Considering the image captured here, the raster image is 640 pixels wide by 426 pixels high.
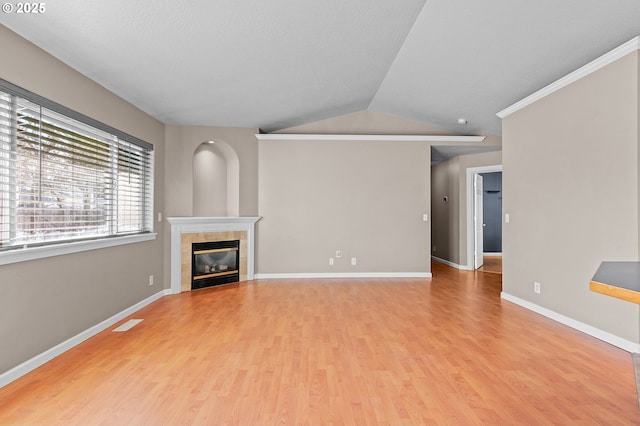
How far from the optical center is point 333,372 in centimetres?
255

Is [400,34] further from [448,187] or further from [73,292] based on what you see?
[448,187]

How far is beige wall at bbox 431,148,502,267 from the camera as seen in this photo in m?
7.05

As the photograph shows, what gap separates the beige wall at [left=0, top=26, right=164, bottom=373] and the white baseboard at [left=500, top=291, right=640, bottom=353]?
4.77 metres

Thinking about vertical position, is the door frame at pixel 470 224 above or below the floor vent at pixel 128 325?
above

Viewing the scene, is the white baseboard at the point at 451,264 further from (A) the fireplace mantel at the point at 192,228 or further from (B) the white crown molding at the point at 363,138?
(A) the fireplace mantel at the point at 192,228

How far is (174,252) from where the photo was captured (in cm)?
512

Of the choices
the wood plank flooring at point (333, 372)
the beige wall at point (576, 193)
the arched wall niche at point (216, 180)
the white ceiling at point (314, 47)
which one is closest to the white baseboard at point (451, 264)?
the beige wall at point (576, 193)

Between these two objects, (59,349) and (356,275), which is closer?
(59,349)

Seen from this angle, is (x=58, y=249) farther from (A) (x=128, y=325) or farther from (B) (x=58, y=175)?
(A) (x=128, y=325)

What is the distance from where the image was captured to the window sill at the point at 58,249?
2.42 metres

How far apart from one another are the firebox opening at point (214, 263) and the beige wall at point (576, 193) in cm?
411

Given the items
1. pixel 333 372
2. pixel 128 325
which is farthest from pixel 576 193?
pixel 128 325

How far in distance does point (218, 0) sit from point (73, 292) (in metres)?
2.75

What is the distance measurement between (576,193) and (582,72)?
1187mm
